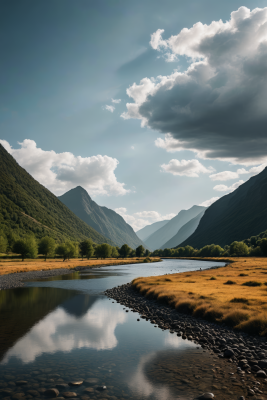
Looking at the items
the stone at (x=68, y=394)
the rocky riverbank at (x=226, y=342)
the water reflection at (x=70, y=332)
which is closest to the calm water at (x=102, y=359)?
the water reflection at (x=70, y=332)

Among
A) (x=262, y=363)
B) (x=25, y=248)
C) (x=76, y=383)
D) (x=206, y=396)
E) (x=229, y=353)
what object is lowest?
(x=229, y=353)

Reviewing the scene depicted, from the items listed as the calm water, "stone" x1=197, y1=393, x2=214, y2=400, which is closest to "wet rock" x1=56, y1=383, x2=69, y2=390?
the calm water

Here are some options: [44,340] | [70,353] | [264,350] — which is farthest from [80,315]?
[264,350]

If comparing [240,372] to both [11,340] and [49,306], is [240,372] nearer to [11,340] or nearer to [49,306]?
[11,340]

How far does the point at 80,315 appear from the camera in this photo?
112ft

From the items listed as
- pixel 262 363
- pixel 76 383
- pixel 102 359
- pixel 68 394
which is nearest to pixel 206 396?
pixel 262 363

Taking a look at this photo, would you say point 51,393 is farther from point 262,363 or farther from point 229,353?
point 262,363

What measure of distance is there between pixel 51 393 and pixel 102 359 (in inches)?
243

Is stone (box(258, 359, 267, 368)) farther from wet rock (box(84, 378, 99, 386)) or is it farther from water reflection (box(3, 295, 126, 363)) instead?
water reflection (box(3, 295, 126, 363))

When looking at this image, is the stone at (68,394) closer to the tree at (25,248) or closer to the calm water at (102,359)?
the calm water at (102,359)

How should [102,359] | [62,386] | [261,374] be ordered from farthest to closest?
[102,359] < [261,374] < [62,386]

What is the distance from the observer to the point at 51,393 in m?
14.2

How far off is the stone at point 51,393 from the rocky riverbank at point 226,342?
1042 cm

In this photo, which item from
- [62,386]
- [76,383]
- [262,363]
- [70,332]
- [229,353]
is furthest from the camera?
[70,332]
